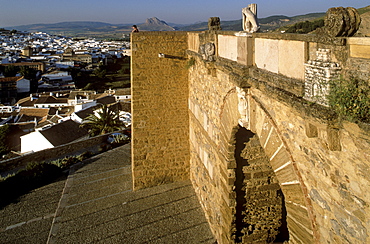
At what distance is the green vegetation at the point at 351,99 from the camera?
1.92 metres

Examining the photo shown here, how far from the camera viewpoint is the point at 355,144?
6.51 ft

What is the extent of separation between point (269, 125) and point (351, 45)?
47.2 inches

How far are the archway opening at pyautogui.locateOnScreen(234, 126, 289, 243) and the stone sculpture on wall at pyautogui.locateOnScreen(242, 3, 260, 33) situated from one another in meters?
1.54

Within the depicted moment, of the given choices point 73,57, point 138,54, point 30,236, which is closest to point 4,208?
point 30,236

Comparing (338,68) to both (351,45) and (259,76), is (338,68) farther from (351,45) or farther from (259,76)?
(259,76)

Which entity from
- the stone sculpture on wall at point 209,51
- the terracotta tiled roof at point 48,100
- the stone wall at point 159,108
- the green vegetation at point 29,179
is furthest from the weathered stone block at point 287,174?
the terracotta tiled roof at point 48,100

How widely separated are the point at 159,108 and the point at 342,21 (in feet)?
17.5

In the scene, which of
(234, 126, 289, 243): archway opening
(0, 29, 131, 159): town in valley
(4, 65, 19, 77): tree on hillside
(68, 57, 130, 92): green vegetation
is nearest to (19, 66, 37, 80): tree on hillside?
(0, 29, 131, 159): town in valley

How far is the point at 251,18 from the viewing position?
3436 millimetres

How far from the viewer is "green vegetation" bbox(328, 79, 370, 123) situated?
6.29ft

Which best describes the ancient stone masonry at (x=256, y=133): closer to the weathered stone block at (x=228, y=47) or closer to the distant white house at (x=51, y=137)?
the weathered stone block at (x=228, y=47)

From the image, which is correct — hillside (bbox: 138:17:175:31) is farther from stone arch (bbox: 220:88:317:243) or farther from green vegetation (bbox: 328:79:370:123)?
green vegetation (bbox: 328:79:370:123)

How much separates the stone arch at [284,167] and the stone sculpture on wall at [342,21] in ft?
3.62

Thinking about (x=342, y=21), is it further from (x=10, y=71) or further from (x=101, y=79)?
(x=10, y=71)
